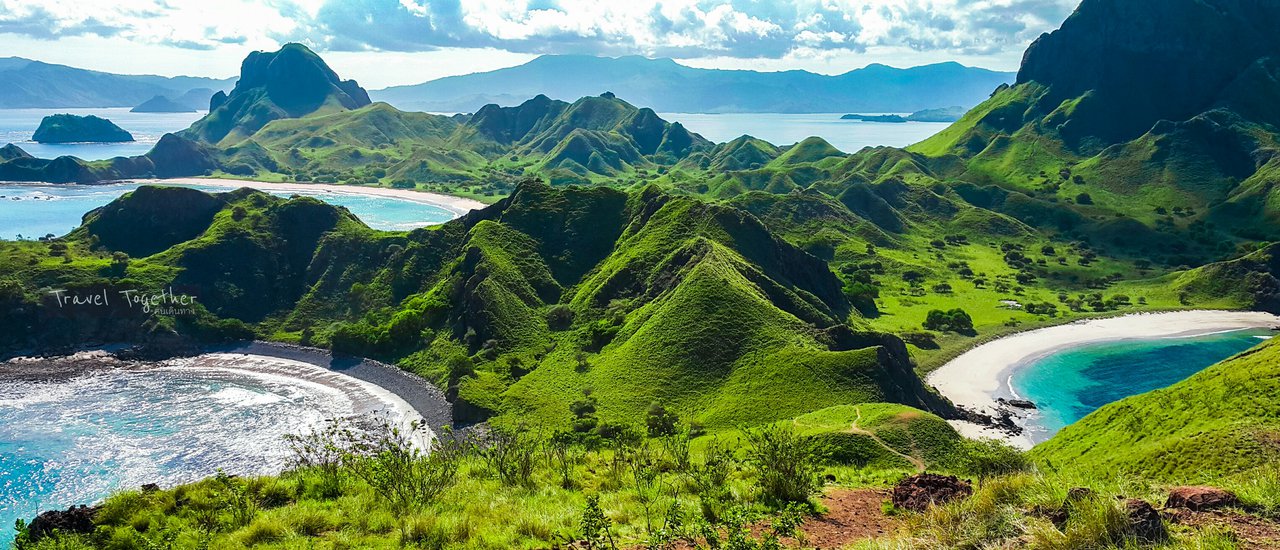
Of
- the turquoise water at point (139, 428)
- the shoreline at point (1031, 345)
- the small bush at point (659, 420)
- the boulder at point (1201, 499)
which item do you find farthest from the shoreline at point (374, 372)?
the boulder at point (1201, 499)

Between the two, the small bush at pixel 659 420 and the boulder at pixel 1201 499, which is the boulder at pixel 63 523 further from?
the small bush at pixel 659 420

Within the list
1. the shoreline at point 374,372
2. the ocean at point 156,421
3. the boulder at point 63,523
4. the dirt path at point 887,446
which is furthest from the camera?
the shoreline at point 374,372

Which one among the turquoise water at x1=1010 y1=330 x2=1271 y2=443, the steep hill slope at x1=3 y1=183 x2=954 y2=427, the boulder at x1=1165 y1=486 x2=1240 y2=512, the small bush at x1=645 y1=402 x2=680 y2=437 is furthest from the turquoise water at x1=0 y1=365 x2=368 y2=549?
the turquoise water at x1=1010 y1=330 x2=1271 y2=443

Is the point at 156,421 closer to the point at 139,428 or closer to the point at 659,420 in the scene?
the point at 139,428

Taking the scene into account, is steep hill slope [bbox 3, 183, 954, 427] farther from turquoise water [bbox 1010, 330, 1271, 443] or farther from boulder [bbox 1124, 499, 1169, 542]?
boulder [bbox 1124, 499, 1169, 542]

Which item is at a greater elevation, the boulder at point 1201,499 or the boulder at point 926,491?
the boulder at point 1201,499

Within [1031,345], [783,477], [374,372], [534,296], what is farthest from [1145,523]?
[1031,345]
